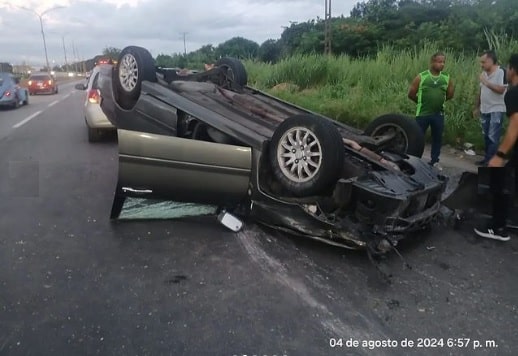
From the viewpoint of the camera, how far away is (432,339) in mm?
2520

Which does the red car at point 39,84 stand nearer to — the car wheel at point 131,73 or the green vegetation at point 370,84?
the green vegetation at point 370,84

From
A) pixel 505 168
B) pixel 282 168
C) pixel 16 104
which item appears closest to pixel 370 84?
pixel 505 168

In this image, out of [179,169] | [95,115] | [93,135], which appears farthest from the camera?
[93,135]

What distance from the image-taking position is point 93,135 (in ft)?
27.4

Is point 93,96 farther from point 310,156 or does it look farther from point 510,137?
point 510,137

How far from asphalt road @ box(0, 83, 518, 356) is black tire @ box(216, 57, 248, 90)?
2.37 metres

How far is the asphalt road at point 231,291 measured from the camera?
248cm

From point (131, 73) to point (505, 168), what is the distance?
154 inches

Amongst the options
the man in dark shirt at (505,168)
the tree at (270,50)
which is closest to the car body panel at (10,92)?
the man in dark shirt at (505,168)

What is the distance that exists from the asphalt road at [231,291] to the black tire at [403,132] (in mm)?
908

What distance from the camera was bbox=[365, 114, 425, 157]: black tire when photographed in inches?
183

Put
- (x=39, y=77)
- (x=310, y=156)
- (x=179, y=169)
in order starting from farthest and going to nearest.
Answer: (x=39, y=77) < (x=179, y=169) < (x=310, y=156)

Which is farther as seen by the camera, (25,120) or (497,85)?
(25,120)

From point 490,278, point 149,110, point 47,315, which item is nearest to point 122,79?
point 149,110
